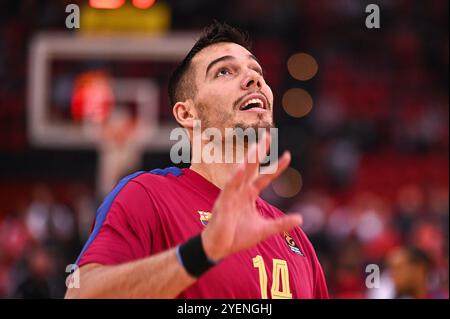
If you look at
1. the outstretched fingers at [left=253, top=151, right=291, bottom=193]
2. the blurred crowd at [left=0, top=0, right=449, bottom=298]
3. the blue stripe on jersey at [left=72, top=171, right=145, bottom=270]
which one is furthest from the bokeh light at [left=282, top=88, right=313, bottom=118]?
the outstretched fingers at [left=253, top=151, right=291, bottom=193]

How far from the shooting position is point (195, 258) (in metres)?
2.96

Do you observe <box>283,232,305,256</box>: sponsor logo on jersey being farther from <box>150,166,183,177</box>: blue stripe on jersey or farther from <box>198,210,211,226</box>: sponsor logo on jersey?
<box>150,166,183,177</box>: blue stripe on jersey

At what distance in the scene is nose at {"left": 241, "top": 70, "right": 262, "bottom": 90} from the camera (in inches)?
160

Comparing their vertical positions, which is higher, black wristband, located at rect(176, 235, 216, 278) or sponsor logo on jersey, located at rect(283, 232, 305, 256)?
black wristband, located at rect(176, 235, 216, 278)

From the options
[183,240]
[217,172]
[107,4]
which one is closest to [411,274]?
[217,172]

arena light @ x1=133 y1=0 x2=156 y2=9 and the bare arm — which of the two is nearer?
the bare arm

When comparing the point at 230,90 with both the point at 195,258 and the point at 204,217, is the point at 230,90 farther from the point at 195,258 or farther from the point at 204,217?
the point at 195,258

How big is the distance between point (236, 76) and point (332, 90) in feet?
46.3

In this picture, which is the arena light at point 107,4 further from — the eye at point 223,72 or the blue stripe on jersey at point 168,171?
the blue stripe on jersey at point 168,171

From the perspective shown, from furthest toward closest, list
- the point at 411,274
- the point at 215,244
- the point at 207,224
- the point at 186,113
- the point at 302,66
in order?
1. the point at 302,66
2. the point at 411,274
3. the point at 186,113
4. the point at 207,224
5. the point at 215,244

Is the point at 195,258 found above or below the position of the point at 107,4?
below

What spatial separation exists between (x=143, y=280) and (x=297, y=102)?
14.1 metres

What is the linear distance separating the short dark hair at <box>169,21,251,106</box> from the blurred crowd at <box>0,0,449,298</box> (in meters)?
5.06
